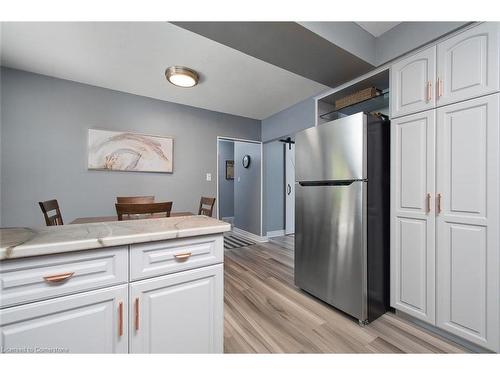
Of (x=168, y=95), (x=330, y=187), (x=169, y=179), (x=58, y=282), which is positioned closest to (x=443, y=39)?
(x=330, y=187)

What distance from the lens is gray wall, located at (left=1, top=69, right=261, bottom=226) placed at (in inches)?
92.3

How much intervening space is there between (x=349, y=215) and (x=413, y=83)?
1136 millimetres

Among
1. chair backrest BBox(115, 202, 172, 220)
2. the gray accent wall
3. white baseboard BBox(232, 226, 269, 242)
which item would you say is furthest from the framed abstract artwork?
the gray accent wall

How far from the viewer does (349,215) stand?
170cm

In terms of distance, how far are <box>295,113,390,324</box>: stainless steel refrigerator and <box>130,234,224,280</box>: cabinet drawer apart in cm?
117

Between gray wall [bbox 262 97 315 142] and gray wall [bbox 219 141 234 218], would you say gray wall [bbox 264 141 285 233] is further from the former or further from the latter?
gray wall [bbox 219 141 234 218]

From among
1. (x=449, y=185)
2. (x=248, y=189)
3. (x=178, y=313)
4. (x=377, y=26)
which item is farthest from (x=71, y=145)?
(x=449, y=185)

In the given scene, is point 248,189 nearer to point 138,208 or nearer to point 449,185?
point 138,208

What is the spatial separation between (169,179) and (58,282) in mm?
2634

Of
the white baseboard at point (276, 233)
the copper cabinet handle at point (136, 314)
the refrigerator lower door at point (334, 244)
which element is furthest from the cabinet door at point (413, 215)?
the white baseboard at point (276, 233)
